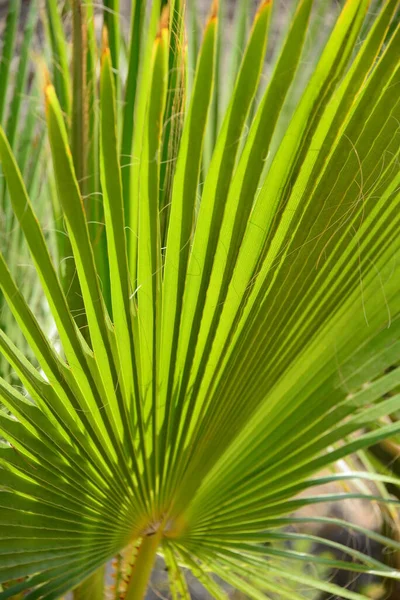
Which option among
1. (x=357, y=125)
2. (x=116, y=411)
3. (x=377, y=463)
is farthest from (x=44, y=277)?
(x=377, y=463)

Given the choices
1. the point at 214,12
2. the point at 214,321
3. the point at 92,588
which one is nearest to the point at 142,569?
the point at 92,588

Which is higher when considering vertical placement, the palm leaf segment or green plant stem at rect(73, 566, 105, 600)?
the palm leaf segment

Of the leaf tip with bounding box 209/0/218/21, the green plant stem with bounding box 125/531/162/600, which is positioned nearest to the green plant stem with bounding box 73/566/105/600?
the green plant stem with bounding box 125/531/162/600

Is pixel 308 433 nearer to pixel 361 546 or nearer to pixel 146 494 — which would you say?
pixel 146 494

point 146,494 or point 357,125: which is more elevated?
point 357,125

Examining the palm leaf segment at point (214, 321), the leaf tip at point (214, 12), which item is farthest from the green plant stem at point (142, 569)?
the leaf tip at point (214, 12)

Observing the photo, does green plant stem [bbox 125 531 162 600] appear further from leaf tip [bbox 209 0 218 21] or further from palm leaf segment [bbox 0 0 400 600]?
leaf tip [bbox 209 0 218 21]

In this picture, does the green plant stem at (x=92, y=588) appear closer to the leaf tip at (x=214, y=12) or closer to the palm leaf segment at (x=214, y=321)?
the palm leaf segment at (x=214, y=321)

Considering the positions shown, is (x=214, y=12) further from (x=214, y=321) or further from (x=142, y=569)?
(x=142, y=569)
